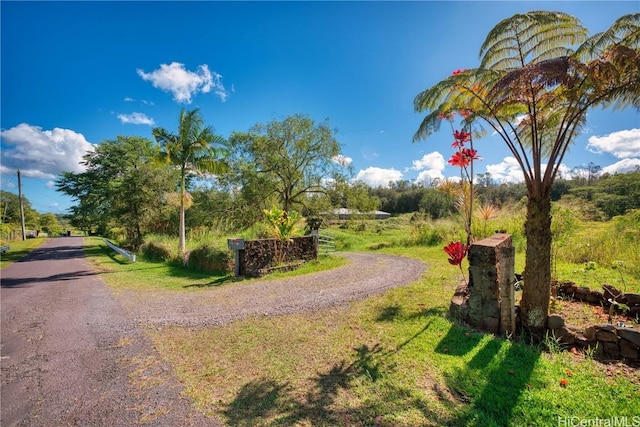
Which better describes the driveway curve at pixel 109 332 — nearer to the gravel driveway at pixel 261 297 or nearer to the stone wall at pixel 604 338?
the gravel driveway at pixel 261 297

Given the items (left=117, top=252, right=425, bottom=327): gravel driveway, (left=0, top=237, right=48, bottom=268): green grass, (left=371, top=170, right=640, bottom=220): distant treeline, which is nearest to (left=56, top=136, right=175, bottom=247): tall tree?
(left=0, top=237, right=48, bottom=268): green grass

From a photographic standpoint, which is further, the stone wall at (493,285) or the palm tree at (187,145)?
the palm tree at (187,145)

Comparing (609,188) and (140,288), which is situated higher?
(609,188)

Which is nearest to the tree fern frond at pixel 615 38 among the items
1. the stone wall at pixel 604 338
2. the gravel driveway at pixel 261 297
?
the stone wall at pixel 604 338

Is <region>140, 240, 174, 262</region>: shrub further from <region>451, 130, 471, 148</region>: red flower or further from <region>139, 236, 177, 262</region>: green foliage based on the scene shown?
<region>451, 130, 471, 148</region>: red flower

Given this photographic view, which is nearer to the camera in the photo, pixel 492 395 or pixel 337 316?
pixel 492 395

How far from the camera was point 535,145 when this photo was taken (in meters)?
3.79

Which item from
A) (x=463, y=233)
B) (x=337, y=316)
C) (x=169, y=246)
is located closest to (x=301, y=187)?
(x=169, y=246)

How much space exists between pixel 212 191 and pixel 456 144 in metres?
14.1

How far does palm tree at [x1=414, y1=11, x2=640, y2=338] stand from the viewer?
3174mm

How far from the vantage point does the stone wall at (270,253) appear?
844 centimetres

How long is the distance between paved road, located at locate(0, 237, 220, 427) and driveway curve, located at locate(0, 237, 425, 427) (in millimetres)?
12

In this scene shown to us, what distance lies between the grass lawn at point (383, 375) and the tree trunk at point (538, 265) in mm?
406

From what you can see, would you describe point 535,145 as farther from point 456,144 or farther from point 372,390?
point 372,390
